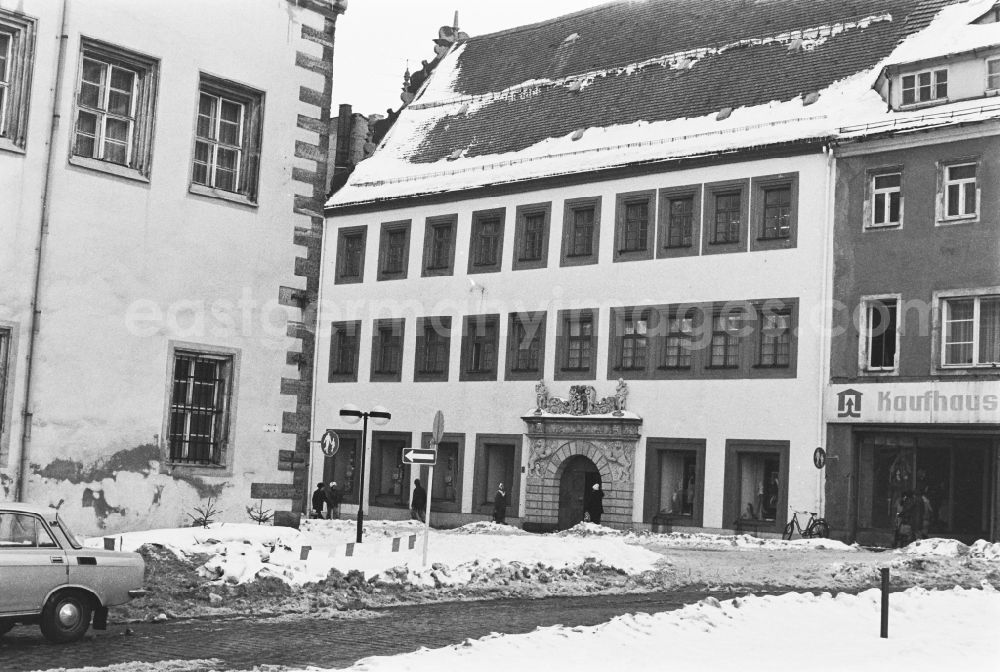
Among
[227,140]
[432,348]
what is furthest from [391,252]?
[227,140]

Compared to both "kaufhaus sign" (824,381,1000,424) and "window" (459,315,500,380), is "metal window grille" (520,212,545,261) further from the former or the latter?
"kaufhaus sign" (824,381,1000,424)

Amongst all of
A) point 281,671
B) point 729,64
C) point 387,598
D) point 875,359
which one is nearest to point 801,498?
point 875,359

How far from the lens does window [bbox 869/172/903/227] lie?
3812 centimetres

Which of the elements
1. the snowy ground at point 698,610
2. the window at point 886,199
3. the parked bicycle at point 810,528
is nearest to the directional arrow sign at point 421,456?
the snowy ground at point 698,610

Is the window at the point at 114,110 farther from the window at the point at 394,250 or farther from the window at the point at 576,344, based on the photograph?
the window at the point at 394,250

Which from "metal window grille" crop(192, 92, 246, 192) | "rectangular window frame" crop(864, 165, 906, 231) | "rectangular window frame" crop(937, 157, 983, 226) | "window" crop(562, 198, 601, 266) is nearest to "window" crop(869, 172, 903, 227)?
"rectangular window frame" crop(864, 165, 906, 231)

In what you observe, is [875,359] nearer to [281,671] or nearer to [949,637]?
[949,637]

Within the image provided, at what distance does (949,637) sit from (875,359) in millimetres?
22537

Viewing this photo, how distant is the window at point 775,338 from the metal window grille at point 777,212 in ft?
7.24

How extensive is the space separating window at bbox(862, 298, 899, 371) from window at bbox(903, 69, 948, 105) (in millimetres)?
5424

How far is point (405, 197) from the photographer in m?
50.1

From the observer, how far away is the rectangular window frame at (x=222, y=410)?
64.0 ft

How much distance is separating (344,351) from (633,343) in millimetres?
13060

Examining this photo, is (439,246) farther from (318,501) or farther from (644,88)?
(318,501)
